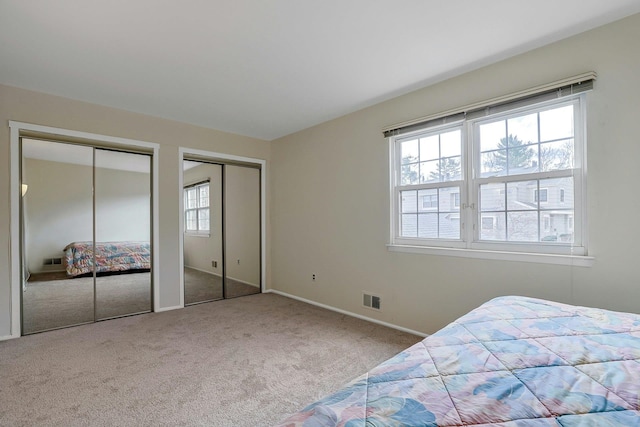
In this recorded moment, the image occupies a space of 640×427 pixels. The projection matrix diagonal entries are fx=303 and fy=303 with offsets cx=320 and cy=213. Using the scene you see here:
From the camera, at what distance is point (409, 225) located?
3182 mm

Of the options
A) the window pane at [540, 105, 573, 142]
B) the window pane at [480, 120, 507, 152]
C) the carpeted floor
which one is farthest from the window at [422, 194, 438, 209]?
the carpeted floor

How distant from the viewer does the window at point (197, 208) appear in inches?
165

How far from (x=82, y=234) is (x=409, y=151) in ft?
12.3

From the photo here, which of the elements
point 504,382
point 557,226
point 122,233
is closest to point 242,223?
point 122,233

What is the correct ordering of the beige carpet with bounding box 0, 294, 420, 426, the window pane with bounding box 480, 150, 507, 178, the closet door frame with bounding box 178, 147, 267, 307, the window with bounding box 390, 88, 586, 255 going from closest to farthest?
1. the beige carpet with bounding box 0, 294, 420, 426
2. the window with bounding box 390, 88, 586, 255
3. the window pane with bounding box 480, 150, 507, 178
4. the closet door frame with bounding box 178, 147, 267, 307

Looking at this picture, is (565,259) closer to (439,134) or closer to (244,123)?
(439,134)

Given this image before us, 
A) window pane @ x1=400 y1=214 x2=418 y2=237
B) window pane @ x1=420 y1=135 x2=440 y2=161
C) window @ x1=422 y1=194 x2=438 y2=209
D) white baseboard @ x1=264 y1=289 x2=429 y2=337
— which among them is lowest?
white baseboard @ x1=264 y1=289 x2=429 y2=337

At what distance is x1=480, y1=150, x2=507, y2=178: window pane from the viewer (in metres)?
2.53

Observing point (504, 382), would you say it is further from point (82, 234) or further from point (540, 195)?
point (82, 234)

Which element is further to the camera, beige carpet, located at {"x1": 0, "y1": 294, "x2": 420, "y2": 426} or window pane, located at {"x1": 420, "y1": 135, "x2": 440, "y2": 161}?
window pane, located at {"x1": 420, "y1": 135, "x2": 440, "y2": 161}

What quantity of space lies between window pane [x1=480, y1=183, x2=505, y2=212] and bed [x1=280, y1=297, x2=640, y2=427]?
131 cm

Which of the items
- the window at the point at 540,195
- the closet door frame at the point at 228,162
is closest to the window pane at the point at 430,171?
the window at the point at 540,195

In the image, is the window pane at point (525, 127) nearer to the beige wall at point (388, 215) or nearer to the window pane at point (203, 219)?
the beige wall at point (388, 215)

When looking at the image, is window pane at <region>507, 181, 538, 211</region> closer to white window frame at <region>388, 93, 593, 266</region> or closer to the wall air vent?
white window frame at <region>388, 93, 593, 266</region>
